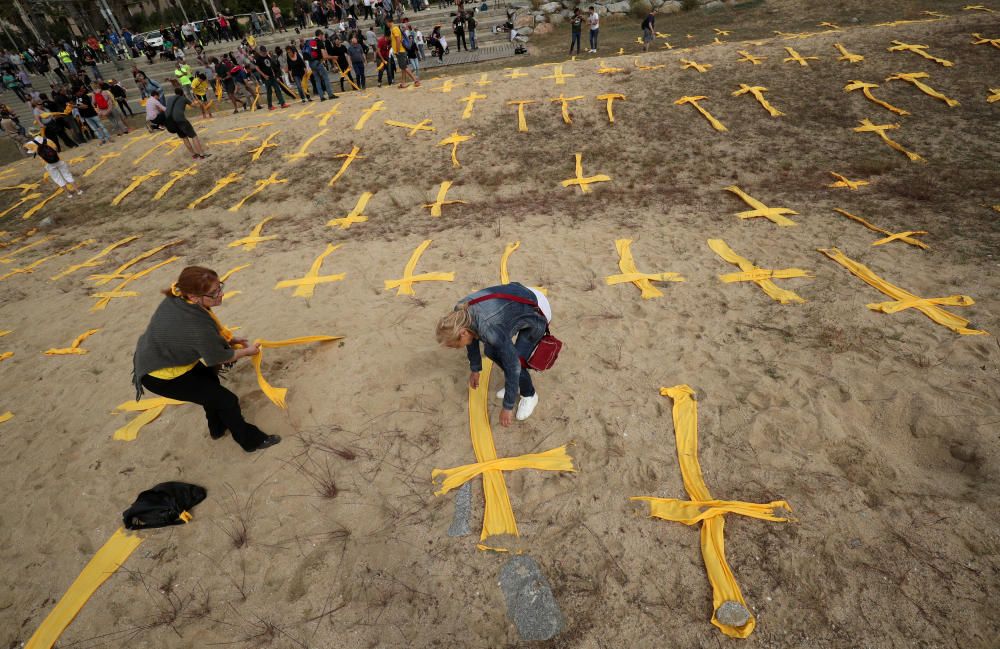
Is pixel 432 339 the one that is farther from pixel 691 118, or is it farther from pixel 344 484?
pixel 691 118

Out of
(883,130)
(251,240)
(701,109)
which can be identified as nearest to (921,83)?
(883,130)

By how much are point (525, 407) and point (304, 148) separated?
8911mm

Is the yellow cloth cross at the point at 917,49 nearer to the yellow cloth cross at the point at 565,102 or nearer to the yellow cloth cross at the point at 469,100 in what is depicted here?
the yellow cloth cross at the point at 565,102

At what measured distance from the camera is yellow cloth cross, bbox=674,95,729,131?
26.3ft

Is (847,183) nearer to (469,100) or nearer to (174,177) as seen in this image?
(469,100)

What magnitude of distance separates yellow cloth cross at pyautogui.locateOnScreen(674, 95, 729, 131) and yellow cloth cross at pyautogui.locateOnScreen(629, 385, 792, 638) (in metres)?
6.83

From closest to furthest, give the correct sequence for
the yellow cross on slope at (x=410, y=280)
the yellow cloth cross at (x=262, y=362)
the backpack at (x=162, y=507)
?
1. the backpack at (x=162, y=507)
2. the yellow cloth cross at (x=262, y=362)
3. the yellow cross on slope at (x=410, y=280)

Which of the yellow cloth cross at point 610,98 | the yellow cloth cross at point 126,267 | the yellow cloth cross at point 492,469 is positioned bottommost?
the yellow cloth cross at point 492,469

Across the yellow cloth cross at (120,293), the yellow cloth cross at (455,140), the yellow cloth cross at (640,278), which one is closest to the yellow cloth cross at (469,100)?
the yellow cloth cross at (455,140)

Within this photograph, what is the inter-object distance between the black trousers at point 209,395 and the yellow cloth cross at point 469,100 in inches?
320

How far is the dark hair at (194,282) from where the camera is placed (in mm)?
2713

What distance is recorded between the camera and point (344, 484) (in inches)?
129

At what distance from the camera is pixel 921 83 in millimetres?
8062

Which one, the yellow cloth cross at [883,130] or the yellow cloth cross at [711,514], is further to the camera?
the yellow cloth cross at [883,130]
